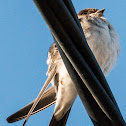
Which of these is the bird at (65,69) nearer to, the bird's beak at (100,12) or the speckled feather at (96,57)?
the speckled feather at (96,57)

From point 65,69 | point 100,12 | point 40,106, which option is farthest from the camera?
point 100,12

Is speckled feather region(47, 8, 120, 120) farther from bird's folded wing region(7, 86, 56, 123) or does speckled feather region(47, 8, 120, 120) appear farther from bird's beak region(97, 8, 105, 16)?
bird's beak region(97, 8, 105, 16)

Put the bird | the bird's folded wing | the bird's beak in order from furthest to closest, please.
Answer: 1. the bird's beak
2. the bird
3. the bird's folded wing

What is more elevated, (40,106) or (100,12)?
(100,12)

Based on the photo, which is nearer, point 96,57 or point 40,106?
point 40,106

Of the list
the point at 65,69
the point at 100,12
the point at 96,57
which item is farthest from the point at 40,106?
the point at 100,12

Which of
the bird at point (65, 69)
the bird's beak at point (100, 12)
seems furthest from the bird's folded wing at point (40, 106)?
the bird's beak at point (100, 12)

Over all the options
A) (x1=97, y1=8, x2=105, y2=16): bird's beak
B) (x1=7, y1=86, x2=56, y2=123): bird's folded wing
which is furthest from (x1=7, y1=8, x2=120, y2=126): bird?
(x1=97, y1=8, x2=105, y2=16): bird's beak

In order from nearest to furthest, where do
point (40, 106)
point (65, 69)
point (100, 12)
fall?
point (40, 106) → point (65, 69) → point (100, 12)

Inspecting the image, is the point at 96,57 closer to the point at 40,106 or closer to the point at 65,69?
the point at 65,69
